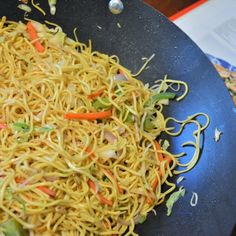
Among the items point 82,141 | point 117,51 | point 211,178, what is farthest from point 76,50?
point 211,178

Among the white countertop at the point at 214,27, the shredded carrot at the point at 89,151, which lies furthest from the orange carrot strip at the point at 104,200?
the white countertop at the point at 214,27

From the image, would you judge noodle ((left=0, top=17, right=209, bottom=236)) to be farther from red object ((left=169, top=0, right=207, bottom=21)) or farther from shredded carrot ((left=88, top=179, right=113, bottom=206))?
red object ((left=169, top=0, right=207, bottom=21))

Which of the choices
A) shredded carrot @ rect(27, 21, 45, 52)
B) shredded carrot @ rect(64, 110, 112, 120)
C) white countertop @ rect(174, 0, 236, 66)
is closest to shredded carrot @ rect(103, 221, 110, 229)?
shredded carrot @ rect(64, 110, 112, 120)

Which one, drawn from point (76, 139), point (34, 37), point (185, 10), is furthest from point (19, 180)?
point (185, 10)

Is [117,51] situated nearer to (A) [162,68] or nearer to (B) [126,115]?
(A) [162,68]

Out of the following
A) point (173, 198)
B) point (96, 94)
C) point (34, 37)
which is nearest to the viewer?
point (173, 198)

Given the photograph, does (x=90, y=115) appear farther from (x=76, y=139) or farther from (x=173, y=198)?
(x=173, y=198)

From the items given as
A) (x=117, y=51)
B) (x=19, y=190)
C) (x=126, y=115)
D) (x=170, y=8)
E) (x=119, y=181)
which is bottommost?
(x=19, y=190)
